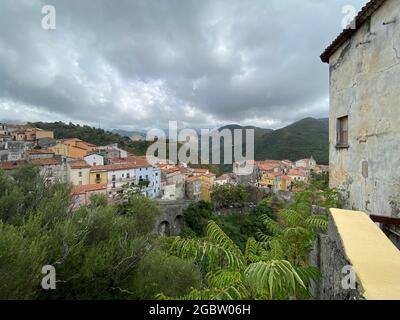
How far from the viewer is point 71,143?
49531 mm

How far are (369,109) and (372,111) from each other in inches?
3.9

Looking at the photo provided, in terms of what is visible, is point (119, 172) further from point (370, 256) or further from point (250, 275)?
point (370, 256)

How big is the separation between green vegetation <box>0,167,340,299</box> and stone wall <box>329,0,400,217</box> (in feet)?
2.88

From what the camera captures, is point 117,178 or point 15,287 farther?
point 117,178

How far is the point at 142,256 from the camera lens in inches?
311

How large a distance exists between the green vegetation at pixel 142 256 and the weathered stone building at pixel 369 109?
2.85 ft

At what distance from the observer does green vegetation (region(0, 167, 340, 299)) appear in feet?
8.57

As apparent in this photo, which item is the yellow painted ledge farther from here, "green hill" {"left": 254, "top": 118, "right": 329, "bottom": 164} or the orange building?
Result: "green hill" {"left": 254, "top": 118, "right": 329, "bottom": 164}

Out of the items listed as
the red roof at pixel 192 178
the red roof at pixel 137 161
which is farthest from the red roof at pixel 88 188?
the red roof at pixel 192 178

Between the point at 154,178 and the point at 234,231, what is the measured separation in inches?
765

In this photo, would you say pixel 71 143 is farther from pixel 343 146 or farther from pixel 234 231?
pixel 343 146
